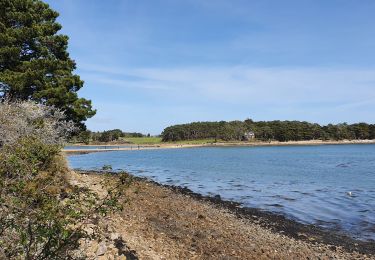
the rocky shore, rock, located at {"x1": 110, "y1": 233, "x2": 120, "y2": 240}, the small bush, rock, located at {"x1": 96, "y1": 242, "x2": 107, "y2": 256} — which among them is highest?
the small bush

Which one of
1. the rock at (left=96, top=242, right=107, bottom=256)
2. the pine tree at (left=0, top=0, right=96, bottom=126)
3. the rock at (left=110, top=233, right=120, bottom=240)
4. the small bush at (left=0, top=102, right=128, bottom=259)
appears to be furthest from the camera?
the pine tree at (left=0, top=0, right=96, bottom=126)

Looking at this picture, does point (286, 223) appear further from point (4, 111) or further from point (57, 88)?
point (57, 88)

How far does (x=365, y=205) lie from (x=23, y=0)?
27.4 metres

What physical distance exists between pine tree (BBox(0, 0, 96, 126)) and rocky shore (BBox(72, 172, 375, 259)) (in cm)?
1141

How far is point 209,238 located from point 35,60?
18.7 m

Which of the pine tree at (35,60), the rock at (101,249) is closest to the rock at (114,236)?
the rock at (101,249)

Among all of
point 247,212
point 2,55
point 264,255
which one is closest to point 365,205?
point 247,212

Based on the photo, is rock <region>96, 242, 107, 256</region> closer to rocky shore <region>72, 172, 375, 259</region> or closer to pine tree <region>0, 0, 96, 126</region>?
rocky shore <region>72, 172, 375, 259</region>

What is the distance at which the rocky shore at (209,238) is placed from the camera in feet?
36.8

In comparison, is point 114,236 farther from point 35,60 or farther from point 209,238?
point 35,60

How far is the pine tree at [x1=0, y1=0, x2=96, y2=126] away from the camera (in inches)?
1001

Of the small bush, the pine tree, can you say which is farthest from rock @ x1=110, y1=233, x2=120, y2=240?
the pine tree

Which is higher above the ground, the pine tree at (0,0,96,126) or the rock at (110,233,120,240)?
the pine tree at (0,0,96,126)

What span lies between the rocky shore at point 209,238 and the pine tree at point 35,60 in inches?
449
